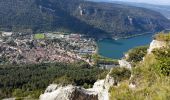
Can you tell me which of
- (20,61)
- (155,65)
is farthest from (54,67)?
(155,65)

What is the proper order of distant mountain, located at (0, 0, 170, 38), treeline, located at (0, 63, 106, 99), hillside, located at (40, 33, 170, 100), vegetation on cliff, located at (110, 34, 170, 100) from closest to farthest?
vegetation on cliff, located at (110, 34, 170, 100)
hillside, located at (40, 33, 170, 100)
treeline, located at (0, 63, 106, 99)
distant mountain, located at (0, 0, 170, 38)

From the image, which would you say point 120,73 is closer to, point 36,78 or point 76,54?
point 36,78

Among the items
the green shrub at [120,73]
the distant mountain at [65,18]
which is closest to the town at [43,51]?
the distant mountain at [65,18]

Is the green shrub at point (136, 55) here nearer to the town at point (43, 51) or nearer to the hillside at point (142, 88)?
the hillside at point (142, 88)

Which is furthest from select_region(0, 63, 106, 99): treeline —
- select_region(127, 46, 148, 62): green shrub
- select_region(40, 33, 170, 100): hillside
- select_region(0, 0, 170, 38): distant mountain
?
select_region(0, 0, 170, 38): distant mountain

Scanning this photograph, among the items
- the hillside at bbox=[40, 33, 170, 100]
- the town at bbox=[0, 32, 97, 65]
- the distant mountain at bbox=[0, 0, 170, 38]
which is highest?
the hillside at bbox=[40, 33, 170, 100]

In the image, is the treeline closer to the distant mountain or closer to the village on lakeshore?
the village on lakeshore

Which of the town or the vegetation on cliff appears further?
the town
